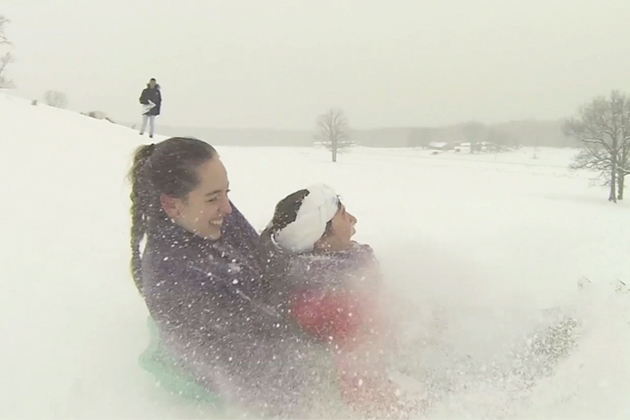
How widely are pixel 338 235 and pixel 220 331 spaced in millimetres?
806

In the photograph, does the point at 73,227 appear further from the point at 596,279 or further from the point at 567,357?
the point at 596,279

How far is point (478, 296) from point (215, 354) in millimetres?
1824

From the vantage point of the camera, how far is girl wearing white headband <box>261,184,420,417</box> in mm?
1865

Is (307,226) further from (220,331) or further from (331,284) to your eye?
(220,331)

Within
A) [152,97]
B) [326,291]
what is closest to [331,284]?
[326,291]

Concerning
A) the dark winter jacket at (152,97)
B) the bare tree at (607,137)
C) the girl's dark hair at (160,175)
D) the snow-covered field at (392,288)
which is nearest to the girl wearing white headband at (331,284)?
the snow-covered field at (392,288)

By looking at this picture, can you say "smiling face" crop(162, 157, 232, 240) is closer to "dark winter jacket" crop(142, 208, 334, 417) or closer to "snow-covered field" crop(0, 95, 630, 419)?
"dark winter jacket" crop(142, 208, 334, 417)

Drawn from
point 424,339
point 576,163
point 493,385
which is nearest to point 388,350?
point 424,339

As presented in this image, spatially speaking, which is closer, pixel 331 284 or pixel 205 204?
pixel 205 204

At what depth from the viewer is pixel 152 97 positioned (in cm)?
1084

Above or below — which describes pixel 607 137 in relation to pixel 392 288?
above

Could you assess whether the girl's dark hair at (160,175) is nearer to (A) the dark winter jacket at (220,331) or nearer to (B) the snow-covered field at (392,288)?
(A) the dark winter jacket at (220,331)

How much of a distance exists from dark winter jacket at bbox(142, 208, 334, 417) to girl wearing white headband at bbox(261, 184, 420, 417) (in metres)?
0.12

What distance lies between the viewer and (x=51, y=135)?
7738mm
